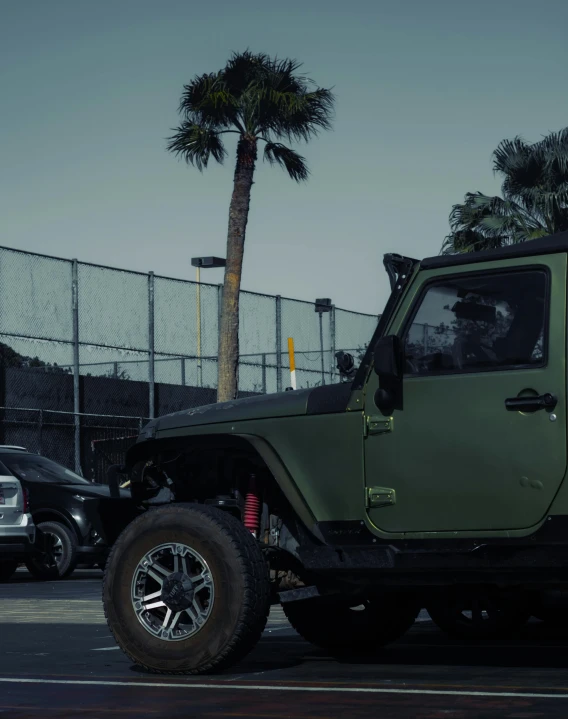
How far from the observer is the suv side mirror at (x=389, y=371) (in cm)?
755

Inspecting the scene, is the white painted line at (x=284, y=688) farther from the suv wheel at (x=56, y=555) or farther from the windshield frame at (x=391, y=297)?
the suv wheel at (x=56, y=555)

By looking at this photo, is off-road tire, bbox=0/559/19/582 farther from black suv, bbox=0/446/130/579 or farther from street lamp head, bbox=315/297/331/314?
street lamp head, bbox=315/297/331/314

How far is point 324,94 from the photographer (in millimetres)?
28984

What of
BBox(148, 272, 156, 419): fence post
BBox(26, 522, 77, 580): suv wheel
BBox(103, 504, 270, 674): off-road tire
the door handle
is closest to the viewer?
the door handle

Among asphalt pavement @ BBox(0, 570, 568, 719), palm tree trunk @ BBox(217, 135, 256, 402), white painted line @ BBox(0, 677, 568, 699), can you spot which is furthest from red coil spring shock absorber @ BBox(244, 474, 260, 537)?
palm tree trunk @ BBox(217, 135, 256, 402)

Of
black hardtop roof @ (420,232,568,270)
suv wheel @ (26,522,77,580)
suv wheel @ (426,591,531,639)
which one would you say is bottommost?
suv wheel @ (426,591,531,639)

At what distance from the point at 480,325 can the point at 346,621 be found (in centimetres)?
245

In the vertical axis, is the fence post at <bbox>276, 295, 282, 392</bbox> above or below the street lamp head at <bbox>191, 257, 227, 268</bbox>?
below

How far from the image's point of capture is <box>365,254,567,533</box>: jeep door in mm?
7320

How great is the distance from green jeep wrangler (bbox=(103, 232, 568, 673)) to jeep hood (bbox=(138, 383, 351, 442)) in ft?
0.04

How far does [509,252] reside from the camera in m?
7.63

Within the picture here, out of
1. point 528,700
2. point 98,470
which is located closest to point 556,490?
point 528,700

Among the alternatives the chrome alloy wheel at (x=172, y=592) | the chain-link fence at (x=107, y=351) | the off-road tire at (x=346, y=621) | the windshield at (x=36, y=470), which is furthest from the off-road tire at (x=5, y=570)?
the chrome alloy wheel at (x=172, y=592)

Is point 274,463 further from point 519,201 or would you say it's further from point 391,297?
point 519,201
